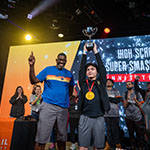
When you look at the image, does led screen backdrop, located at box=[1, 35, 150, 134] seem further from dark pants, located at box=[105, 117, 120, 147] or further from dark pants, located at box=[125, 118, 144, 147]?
dark pants, located at box=[105, 117, 120, 147]

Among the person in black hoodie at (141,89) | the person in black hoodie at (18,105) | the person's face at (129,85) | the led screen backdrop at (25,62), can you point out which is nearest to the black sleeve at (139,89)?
the person in black hoodie at (141,89)

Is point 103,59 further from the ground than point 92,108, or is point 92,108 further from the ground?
point 103,59

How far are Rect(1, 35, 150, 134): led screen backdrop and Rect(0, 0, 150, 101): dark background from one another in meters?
0.24

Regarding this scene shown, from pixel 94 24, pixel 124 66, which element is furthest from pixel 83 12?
pixel 124 66

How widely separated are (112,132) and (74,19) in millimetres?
3235

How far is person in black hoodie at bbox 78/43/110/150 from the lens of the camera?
1.73 meters

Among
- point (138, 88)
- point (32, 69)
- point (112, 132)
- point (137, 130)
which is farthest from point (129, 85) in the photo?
point (32, 69)

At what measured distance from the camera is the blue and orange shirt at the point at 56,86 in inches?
76.0

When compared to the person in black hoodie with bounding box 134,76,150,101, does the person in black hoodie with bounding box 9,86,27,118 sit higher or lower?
lower

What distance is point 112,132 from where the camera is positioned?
10.7ft

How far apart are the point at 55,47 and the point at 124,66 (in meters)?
2.42

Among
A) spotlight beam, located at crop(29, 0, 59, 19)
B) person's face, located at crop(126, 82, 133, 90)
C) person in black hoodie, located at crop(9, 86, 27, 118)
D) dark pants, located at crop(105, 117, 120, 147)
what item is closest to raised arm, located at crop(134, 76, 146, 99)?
person's face, located at crop(126, 82, 133, 90)

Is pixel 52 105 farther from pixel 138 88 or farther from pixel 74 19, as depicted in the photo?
pixel 74 19

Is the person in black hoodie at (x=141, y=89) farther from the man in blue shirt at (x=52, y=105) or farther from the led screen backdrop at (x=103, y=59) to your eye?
the man in blue shirt at (x=52, y=105)
